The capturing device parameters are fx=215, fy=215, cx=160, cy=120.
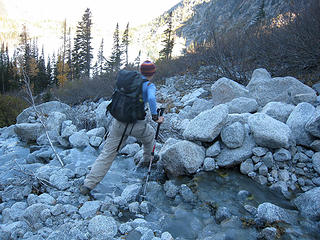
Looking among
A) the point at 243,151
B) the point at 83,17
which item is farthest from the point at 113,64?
the point at 243,151

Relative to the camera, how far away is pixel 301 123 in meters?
4.38

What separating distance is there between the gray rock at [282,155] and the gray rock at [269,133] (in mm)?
108

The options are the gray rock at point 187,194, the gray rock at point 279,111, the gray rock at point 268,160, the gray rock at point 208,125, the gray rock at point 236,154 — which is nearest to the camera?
the gray rock at point 187,194

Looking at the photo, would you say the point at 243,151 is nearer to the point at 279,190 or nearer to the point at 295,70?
the point at 279,190

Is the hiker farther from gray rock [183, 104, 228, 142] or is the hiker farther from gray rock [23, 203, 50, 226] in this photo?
gray rock [183, 104, 228, 142]

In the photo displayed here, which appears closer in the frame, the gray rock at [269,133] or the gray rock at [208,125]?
the gray rock at [269,133]

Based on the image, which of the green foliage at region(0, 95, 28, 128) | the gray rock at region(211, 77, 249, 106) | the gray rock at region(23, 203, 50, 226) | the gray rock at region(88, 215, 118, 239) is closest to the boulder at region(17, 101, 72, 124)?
the green foliage at region(0, 95, 28, 128)

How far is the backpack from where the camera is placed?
3.27 m

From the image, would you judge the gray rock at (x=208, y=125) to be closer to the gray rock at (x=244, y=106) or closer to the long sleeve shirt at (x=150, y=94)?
the gray rock at (x=244, y=106)

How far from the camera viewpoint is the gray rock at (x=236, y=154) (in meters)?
4.21

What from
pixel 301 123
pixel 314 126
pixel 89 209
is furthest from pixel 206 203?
pixel 301 123

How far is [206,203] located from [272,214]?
94 cm

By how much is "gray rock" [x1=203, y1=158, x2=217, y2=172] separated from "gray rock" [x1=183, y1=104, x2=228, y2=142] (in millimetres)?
416

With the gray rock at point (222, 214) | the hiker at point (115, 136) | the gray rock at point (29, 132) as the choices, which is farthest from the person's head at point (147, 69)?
the gray rock at point (29, 132)
